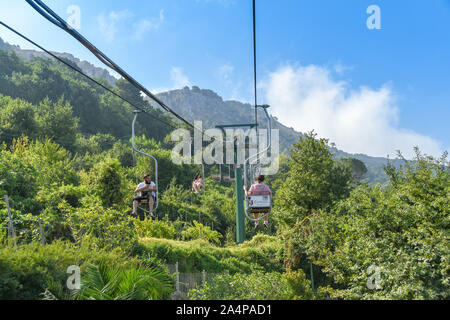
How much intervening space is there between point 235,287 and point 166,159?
3637cm

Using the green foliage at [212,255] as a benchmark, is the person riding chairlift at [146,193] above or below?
above

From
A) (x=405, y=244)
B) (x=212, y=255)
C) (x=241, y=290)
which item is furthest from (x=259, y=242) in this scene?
(x=241, y=290)

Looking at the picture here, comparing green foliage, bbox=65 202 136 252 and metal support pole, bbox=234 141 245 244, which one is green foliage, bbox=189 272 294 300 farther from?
metal support pole, bbox=234 141 245 244

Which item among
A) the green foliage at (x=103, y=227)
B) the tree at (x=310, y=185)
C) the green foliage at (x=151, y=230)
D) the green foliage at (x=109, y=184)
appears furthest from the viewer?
the tree at (x=310, y=185)

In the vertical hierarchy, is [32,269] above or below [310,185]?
below

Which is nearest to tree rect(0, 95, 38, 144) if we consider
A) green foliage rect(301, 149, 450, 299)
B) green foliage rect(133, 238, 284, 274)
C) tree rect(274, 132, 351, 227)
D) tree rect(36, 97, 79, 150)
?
tree rect(36, 97, 79, 150)

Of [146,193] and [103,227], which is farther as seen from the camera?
[146,193]

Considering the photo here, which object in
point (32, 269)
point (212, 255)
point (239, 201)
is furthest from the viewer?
point (239, 201)

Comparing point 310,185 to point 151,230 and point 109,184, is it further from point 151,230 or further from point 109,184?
point 109,184

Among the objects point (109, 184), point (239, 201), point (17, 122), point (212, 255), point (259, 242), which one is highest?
point (17, 122)

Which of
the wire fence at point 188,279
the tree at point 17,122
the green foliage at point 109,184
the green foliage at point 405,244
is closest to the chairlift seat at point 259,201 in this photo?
the green foliage at point 405,244

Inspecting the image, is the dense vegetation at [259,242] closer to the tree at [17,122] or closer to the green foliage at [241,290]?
the green foliage at [241,290]

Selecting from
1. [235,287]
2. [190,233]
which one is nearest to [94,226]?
[235,287]
